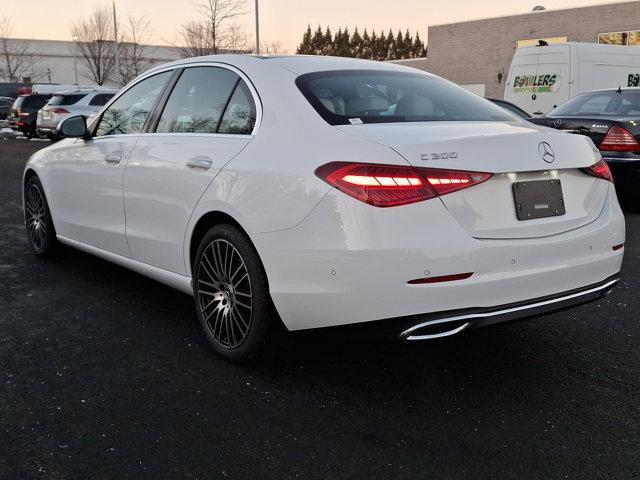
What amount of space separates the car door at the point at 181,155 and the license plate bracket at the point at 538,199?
1.33 m

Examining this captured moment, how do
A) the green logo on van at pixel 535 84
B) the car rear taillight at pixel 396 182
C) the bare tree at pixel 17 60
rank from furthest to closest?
the bare tree at pixel 17 60
the green logo on van at pixel 535 84
the car rear taillight at pixel 396 182

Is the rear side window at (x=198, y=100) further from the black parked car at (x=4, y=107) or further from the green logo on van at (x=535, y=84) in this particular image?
the black parked car at (x=4, y=107)

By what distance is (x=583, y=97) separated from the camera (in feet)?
30.1

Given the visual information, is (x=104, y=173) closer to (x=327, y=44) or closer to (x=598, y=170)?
(x=598, y=170)

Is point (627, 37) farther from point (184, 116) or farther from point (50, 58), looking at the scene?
point (50, 58)

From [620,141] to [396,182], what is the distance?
5.93m

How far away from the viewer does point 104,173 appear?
4.62 meters

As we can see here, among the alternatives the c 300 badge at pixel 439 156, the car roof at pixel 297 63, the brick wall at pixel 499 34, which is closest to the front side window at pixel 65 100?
the car roof at pixel 297 63

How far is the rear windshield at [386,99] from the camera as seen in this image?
3.37 m

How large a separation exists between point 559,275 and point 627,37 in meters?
30.8

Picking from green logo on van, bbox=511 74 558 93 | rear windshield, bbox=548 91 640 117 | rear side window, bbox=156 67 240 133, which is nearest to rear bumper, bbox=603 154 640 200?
rear windshield, bbox=548 91 640 117

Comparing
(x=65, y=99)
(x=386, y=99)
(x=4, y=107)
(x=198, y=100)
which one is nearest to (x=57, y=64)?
(x=4, y=107)

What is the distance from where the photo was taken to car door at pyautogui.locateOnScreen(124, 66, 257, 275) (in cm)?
362

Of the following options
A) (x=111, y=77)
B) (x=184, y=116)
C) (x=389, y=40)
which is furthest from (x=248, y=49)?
(x=389, y=40)
